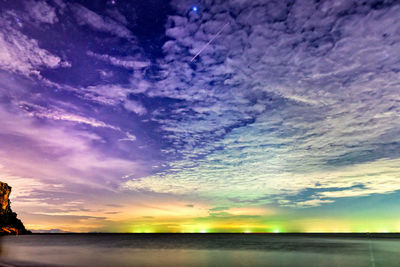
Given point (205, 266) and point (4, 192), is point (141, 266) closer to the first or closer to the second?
point (205, 266)

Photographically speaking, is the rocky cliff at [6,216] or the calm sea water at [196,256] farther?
the rocky cliff at [6,216]

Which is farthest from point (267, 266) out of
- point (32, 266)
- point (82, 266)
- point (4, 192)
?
point (4, 192)

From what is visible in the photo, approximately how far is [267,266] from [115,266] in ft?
63.0

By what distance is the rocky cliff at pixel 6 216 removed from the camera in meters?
134

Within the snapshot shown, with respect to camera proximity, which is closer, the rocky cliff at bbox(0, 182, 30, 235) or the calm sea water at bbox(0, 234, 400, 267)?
the calm sea water at bbox(0, 234, 400, 267)

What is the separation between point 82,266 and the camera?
93.9 feet

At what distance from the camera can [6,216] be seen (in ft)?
488

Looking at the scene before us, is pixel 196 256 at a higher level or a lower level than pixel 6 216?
lower

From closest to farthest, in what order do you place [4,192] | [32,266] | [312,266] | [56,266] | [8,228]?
[32,266] < [56,266] < [312,266] < [4,192] < [8,228]

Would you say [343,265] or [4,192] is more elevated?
[4,192]

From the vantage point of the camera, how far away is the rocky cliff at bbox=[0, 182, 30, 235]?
13388cm

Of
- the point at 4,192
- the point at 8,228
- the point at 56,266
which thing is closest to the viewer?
the point at 56,266

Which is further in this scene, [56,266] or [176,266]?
[176,266]

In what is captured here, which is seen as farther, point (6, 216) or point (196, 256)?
point (6, 216)
